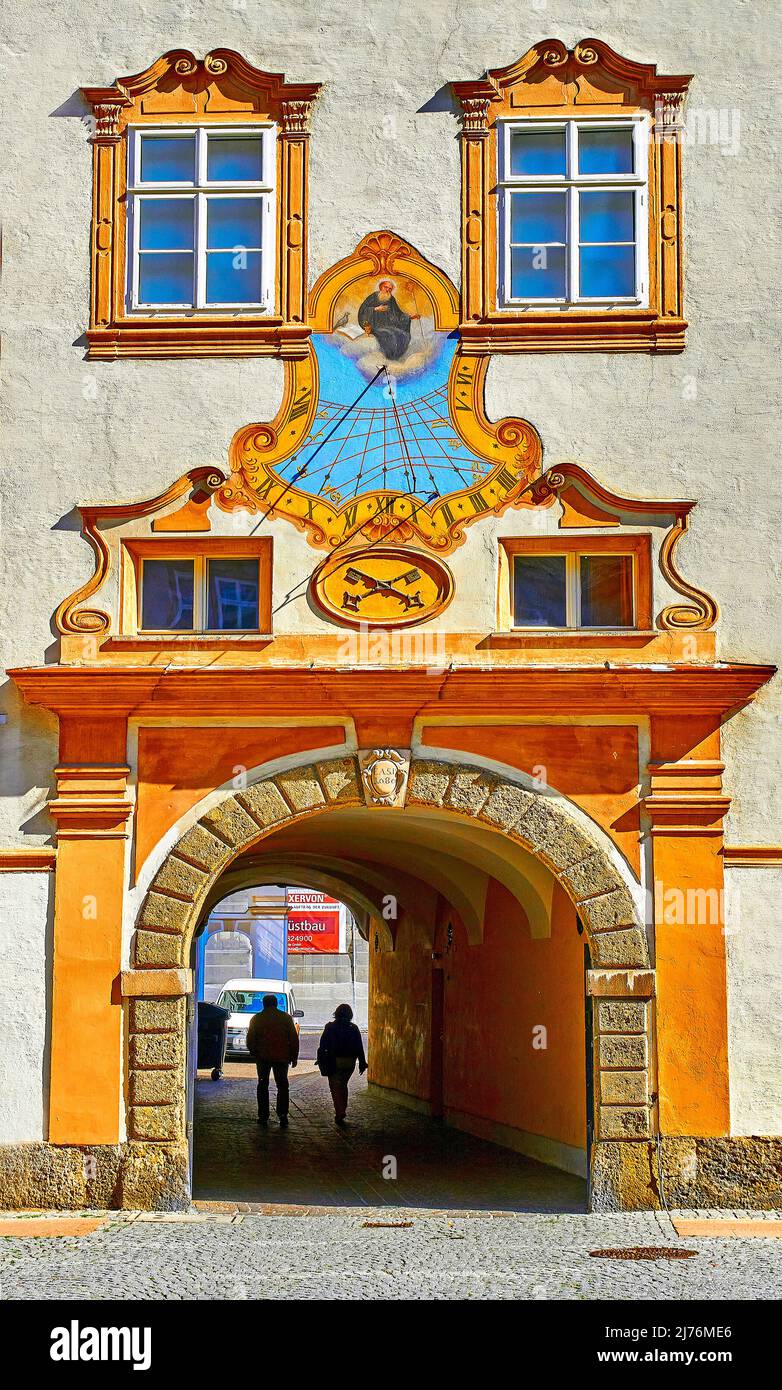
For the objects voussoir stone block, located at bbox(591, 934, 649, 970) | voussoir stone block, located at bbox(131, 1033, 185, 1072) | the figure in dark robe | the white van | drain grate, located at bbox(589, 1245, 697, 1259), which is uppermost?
the figure in dark robe

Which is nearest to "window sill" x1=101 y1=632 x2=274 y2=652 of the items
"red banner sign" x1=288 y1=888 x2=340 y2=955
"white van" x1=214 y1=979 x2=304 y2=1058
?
"white van" x1=214 y1=979 x2=304 y2=1058

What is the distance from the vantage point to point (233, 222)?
43.1 feet

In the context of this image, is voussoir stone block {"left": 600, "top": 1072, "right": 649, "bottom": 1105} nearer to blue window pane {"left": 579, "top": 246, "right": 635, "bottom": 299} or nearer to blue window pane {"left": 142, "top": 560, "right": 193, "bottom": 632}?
blue window pane {"left": 142, "top": 560, "right": 193, "bottom": 632}

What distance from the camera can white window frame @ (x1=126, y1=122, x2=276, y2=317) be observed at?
42.7 feet

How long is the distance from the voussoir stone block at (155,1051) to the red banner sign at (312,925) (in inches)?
1171

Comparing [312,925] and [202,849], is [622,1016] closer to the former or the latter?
[202,849]

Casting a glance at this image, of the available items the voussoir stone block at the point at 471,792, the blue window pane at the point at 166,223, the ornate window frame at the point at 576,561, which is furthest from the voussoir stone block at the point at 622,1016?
the blue window pane at the point at 166,223

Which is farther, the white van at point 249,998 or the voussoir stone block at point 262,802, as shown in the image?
the white van at point 249,998

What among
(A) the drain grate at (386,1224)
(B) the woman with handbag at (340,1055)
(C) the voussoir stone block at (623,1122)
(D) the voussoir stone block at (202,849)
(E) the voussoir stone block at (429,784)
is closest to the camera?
(A) the drain grate at (386,1224)

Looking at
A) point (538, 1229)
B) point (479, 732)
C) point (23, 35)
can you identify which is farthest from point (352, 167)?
point (538, 1229)

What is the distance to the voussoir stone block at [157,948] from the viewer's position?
12.3 m

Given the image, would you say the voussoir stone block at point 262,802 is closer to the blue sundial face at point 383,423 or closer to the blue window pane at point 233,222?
the blue sundial face at point 383,423

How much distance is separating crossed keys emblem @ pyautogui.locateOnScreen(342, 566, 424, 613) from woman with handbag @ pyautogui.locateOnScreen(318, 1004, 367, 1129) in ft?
22.0

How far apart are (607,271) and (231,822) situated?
15.7 ft
